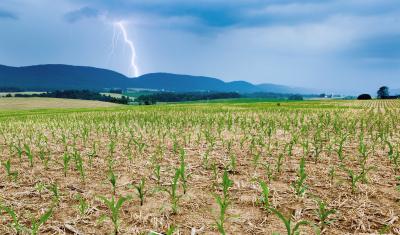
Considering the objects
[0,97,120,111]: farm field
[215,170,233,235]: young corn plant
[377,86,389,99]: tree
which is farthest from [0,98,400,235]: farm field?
[377,86,389,99]: tree

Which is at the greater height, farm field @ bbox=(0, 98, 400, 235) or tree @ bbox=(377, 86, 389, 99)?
tree @ bbox=(377, 86, 389, 99)

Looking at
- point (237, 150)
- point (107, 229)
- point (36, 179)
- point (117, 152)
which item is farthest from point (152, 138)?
point (107, 229)

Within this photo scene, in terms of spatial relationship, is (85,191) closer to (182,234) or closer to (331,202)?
(182,234)

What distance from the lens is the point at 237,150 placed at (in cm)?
934

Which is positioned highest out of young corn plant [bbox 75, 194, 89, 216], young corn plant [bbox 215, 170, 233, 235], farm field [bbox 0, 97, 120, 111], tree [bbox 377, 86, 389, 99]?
tree [bbox 377, 86, 389, 99]

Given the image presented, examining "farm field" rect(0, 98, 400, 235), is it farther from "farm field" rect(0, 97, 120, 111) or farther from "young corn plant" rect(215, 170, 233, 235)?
"farm field" rect(0, 97, 120, 111)

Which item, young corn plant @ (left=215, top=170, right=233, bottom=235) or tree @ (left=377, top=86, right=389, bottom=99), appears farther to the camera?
tree @ (left=377, top=86, right=389, bottom=99)

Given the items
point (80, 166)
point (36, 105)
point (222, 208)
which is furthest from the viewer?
point (36, 105)

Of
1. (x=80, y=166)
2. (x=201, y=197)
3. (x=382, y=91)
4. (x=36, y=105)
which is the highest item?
(x=382, y=91)

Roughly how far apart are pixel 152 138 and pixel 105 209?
7.19 meters

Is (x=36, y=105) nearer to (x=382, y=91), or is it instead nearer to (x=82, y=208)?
(x=82, y=208)

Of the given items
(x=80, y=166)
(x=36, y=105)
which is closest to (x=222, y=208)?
(x=80, y=166)

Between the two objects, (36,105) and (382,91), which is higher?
(382,91)

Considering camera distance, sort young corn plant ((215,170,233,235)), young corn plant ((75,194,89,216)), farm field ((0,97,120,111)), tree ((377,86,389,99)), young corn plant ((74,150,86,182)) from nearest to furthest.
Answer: young corn plant ((215,170,233,235)), young corn plant ((75,194,89,216)), young corn plant ((74,150,86,182)), farm field ((0,97,120,111)), tree ((377,86,389,99))
